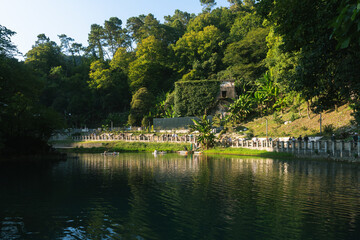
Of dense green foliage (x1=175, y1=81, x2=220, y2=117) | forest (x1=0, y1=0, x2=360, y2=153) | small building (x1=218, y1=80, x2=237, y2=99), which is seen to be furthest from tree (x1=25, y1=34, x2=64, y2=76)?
small building (x1=218, y1=80, x2=237, y2=99)

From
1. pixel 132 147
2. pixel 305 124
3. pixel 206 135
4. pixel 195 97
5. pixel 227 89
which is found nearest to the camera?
pixel 305 124

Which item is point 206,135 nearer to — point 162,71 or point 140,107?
point 140,107

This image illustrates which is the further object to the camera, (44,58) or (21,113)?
(44,58)

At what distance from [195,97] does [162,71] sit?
79.0 feet

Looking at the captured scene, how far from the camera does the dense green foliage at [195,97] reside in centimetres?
7025

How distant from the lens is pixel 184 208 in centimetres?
1235

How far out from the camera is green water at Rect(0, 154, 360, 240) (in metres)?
9.41

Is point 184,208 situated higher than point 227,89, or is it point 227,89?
point 227,89

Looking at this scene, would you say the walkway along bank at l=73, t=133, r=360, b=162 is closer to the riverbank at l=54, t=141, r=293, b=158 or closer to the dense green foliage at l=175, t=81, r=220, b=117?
the riverbank at l=54, t=141, r=293, b=158

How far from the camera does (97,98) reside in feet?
293

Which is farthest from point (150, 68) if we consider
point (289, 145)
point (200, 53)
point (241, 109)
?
point (289, 145)

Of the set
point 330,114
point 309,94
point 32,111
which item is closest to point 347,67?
point 309,94

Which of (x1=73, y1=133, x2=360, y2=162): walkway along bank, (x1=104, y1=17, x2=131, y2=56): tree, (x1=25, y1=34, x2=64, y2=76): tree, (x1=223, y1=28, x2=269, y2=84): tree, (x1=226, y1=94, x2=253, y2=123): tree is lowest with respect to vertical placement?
(x1=73, y1=133, x2=360, y2=162): walkway along bank

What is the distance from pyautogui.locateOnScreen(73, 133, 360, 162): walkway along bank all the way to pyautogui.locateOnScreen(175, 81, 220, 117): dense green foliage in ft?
50.2
